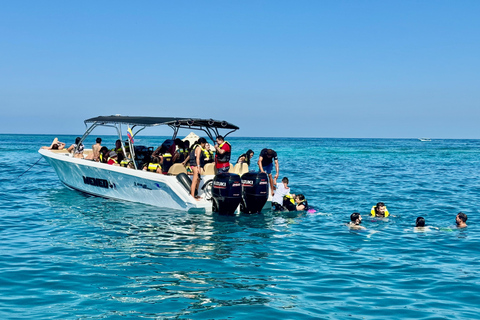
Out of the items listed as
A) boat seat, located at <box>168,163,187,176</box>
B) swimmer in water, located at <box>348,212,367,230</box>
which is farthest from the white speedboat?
swimmer in water, located at <box>348,212,367,230</box>

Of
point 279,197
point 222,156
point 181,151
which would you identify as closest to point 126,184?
point 181,151

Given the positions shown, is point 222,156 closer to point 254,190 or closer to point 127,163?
point 254,190

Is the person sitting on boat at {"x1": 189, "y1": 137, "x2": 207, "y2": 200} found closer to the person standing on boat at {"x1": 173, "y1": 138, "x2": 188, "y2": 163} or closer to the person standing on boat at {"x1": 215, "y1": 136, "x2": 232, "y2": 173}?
the person standing on boat at {"x1": 215, "y1": 136, "x2": 232, "y2": 173}

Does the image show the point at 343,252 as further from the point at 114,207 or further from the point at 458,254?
the point at 114,207

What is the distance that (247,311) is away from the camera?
18.2ft

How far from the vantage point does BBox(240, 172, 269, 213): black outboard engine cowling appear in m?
10.9

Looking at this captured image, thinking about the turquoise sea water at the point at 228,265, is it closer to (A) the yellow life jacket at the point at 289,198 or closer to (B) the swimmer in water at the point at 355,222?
(B) the swimmer in water at the point at 355,222

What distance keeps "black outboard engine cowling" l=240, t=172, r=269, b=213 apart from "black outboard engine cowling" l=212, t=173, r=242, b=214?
0.29 meters

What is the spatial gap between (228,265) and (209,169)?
480 cm

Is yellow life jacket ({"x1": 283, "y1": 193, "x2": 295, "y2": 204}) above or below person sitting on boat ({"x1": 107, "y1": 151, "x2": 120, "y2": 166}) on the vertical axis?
below

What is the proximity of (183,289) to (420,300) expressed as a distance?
321 cm

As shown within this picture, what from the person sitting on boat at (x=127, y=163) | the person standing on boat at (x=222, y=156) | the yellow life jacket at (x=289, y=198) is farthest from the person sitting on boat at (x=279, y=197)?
the person sitting on boat at (x=127, y=163)

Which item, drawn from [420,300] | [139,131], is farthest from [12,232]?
[420,300]

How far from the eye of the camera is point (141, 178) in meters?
12.1
